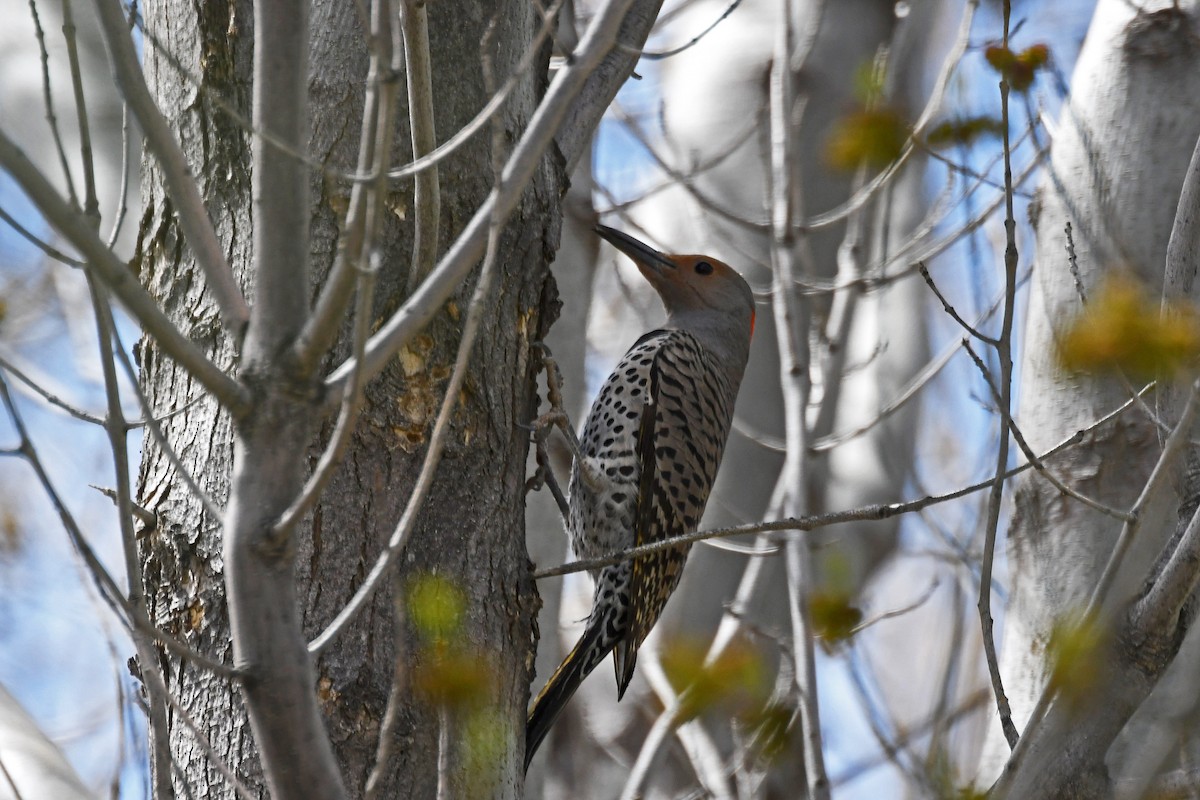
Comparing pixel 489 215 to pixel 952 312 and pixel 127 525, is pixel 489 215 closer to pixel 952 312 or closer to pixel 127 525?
pixel 127 525

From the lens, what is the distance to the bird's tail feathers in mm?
3288

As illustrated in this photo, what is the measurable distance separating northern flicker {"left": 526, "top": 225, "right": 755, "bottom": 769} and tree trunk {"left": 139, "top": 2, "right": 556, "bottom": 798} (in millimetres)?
1099

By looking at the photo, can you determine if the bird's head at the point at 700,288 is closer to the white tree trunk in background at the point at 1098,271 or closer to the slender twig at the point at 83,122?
the white tree trunk in background at the point at 1098,271

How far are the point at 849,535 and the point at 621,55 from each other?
11.7 feet

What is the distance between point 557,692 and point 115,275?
220 centimetres

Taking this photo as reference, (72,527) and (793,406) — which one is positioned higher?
(793,406)

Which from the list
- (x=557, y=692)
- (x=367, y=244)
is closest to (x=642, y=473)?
(x=557, y=692)

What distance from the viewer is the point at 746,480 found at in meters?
6.09

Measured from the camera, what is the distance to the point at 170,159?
155cm

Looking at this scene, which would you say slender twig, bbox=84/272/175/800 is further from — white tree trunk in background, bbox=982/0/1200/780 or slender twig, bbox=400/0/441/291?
white tree trunk in background, bbox=982/0/1200/780

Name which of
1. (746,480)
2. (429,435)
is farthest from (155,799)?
(746,480)

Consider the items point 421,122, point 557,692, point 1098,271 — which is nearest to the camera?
point 421,122

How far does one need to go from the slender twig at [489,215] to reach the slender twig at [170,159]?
0.16 metres

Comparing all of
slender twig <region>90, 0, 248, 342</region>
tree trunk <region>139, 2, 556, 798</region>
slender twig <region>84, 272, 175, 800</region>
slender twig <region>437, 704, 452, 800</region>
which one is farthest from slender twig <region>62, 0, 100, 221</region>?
slender twig <region>437, 704, 452, 800</region>
